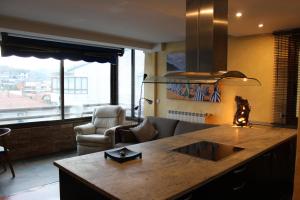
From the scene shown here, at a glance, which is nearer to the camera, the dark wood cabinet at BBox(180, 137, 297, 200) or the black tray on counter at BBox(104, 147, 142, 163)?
the dark wood cabinet at BBox(180, 137, 297, 200)

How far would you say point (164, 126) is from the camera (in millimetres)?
4578

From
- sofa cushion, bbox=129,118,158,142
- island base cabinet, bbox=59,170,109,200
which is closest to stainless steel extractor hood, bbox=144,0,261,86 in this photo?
island base cabinet, bbox=59,170,109,200

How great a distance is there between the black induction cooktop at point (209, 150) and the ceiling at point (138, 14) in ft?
4.84

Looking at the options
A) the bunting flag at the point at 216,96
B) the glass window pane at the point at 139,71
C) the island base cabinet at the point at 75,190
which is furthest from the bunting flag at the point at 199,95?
the island base cabinet at the point at 75,190

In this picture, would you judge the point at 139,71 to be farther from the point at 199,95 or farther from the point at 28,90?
the point at 28,90

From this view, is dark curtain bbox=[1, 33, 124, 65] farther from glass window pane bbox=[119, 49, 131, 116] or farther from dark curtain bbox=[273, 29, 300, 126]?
dark curtain bbox=[273, 29, 300, 126]

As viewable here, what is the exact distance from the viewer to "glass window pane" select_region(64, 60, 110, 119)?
558cm

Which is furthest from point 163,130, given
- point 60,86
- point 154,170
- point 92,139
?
point 154,170

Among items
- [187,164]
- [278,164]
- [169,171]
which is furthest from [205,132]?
[169,171]

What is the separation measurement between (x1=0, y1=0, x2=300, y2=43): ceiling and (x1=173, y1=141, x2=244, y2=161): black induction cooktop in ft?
4.84

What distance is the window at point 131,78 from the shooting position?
5988 mm

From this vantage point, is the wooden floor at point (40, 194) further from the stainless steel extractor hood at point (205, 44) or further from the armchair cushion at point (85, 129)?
the stainless steel extractor hood at point (205, 44)

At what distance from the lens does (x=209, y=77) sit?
2.19 meters

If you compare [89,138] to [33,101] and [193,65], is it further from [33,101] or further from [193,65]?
[193,65]
